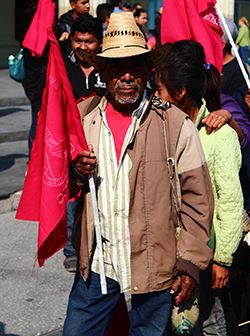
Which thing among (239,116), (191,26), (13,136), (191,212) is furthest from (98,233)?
(13,136)

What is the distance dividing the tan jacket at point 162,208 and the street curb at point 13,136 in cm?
736

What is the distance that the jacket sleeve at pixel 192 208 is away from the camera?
11.4 ft

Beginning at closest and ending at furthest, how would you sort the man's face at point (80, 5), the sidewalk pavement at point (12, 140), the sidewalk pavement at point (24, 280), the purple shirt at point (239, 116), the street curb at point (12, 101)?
the purple shirt at point (239, 116)
the sidewalk pavement at point (24, 280)
the sidewalk pavement at point (12, 140)
the man's face at point (80, 5)
the street curb at point (12, 101)

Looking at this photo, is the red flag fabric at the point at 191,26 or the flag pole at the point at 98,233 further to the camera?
the red flag fabric at the point at 191,26

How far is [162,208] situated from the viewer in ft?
11.3

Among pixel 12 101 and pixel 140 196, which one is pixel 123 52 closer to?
pixel 140 196

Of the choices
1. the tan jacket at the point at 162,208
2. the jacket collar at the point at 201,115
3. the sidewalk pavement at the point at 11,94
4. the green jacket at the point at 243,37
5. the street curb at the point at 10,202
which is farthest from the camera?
the green jacket at the point at 243,37

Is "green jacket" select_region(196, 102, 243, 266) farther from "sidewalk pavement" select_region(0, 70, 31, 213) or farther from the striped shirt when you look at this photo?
"sidewalk pavement" select_region(0, 70, 31, 213)

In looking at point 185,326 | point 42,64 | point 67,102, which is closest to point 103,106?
point 67,102

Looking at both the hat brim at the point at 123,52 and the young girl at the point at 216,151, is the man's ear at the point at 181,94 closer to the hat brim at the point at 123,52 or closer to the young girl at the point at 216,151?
the young girl at the point at 216,151

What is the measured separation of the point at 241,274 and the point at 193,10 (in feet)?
5.14

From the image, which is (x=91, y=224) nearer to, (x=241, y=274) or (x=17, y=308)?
(x=241, y=274)

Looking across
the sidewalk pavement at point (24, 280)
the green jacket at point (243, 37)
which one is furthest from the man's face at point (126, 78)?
the green jacket at point (243, 37)

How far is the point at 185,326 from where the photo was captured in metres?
3.84
